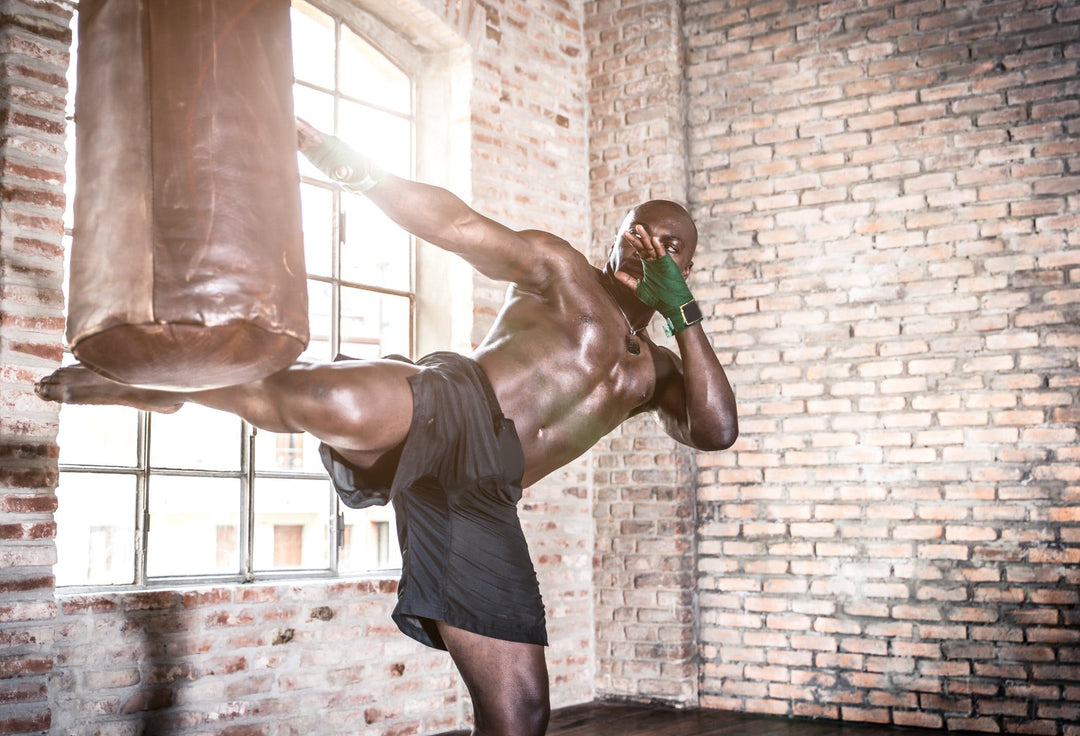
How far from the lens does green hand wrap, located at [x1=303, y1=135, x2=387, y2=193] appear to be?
2109mm

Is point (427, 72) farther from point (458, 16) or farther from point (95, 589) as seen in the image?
point (95, 589)

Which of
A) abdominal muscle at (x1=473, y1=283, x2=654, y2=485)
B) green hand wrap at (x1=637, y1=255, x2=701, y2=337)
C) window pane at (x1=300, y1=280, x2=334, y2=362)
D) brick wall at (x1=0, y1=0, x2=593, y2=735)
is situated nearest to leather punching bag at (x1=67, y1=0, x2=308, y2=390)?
abdominal muscle at (x1=473, y1=283, x2=654, y2=485)

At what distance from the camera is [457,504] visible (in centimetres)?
239

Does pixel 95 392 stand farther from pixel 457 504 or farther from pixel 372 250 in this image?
pixel 372 250

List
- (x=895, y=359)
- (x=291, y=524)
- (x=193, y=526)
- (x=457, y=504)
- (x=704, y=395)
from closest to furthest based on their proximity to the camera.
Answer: (x=457, y=504) < (x=704, y=395) < (x=193, y=526) < (x=291, y=524) < (x=895, y=359)

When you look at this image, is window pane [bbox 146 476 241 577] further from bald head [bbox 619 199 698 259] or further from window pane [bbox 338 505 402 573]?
bald head [bbox 619 199 698 259]

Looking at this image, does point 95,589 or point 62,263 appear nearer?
point 62,263

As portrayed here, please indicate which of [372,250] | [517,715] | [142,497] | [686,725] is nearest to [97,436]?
[142,497]

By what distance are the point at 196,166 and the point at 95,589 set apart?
80.3 inches

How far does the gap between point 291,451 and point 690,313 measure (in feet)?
6.28

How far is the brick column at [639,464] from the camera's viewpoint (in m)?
4.50

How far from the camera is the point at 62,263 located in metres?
2.90

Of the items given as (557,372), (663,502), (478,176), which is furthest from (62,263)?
(663,502)

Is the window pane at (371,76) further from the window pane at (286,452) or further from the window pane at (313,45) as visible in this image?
the window pane at (286,452)
